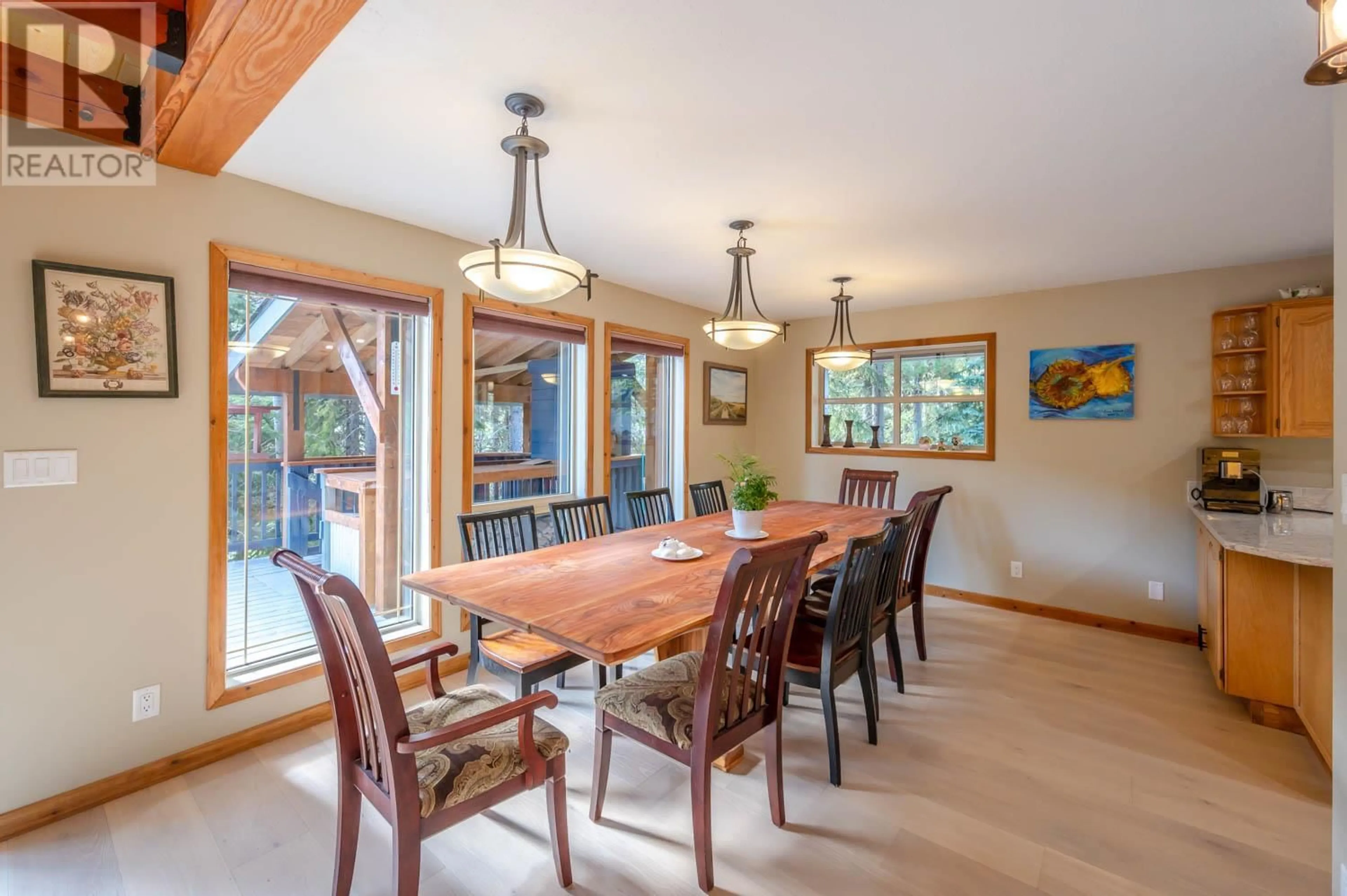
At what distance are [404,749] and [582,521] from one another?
1.85 metres

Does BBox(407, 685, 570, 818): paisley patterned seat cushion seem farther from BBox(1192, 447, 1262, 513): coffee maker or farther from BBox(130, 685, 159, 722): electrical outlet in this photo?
BBox(1192, 447, 1262, 513): coffee maker

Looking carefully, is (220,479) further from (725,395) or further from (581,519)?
(725,395)

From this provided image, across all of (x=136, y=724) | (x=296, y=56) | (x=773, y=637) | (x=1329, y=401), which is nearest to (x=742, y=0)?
(x=296, y=56)

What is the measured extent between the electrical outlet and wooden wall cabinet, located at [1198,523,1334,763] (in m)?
4.50

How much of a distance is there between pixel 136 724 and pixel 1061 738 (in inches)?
146

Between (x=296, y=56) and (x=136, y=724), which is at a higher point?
(x=296, y=56)

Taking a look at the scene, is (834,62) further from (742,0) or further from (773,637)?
(773,637)

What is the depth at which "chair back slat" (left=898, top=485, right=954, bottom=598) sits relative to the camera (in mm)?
3014

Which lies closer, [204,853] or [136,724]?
[204,853]

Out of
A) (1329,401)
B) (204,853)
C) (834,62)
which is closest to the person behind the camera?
(834,62)

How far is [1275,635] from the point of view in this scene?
2.56 metres

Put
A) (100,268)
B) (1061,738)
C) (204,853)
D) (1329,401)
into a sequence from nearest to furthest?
(204,853) → (100,268) → (1061,738) → (1329,401)

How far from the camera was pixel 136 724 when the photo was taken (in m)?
2.14

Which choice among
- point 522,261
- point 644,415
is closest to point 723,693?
point 522,261
